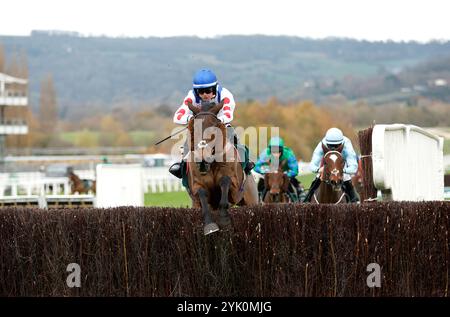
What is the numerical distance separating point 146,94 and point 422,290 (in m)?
161

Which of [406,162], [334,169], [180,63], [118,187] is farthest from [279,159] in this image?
[180,63]

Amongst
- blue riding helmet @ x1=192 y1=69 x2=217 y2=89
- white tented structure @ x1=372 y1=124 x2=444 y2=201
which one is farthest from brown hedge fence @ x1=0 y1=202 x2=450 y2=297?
white tented structure @ x1=372 y1=124 x2=444 y2=201

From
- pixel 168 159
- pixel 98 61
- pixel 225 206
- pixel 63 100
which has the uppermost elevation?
pixel 98 61

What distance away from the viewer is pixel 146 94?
16812cm

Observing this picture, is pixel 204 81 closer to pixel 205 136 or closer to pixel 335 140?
pixel 205 136

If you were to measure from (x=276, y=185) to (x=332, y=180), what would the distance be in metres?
2.61

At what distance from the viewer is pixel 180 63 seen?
177750mm

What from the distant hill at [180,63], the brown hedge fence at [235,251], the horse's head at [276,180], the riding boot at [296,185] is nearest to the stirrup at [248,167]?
the brown hedge fence at [235,251]

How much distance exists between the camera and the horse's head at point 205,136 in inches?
358

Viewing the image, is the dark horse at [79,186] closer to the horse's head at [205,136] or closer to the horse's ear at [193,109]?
the horse's ear at [193,109]

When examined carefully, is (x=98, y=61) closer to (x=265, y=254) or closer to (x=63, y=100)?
(x=63, y=100)

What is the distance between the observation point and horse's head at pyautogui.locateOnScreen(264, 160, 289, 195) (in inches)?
573

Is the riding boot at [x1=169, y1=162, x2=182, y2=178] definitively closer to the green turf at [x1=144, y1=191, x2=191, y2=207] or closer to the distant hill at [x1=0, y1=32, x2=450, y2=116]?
the green turf at [x1=144, y1=191, x2=191, y2=207]
